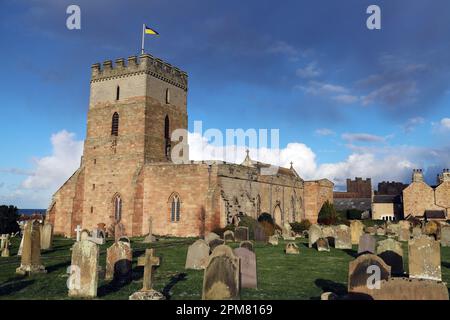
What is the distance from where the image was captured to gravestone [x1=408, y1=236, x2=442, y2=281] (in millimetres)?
11938

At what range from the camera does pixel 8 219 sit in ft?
103

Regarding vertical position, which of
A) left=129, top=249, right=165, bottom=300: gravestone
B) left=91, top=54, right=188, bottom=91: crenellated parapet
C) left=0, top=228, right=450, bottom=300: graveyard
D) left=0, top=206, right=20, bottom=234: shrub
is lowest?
left=0, top=228, right=450, bottom=300: graveyard

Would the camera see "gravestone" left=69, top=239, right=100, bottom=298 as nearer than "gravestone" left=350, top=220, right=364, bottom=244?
Yes

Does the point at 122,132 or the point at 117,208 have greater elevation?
the point at 122,132

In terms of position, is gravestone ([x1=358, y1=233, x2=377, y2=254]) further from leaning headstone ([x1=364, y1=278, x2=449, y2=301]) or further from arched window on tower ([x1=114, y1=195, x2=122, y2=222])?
arched window on tower ([x1=114, y1=195, x2=122, y2=222])

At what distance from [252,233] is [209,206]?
363cm

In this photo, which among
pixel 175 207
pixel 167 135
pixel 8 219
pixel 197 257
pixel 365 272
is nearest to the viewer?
pixel 365 272

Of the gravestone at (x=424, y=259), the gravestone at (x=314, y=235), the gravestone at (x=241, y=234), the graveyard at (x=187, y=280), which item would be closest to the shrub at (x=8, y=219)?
the graveyard at (x=187, y=280)

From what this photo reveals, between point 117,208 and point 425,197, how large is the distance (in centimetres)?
4068

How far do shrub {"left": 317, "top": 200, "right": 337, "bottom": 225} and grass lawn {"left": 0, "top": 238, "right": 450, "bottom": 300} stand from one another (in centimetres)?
2564

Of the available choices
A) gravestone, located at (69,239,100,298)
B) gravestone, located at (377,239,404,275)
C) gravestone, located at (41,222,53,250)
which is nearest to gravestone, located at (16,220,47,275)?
gravestone, located at (69,239,100,298)

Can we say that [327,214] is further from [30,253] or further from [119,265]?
[30,253]

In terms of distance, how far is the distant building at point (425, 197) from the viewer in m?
52.2

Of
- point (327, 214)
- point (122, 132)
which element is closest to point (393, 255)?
point (122, 132)
